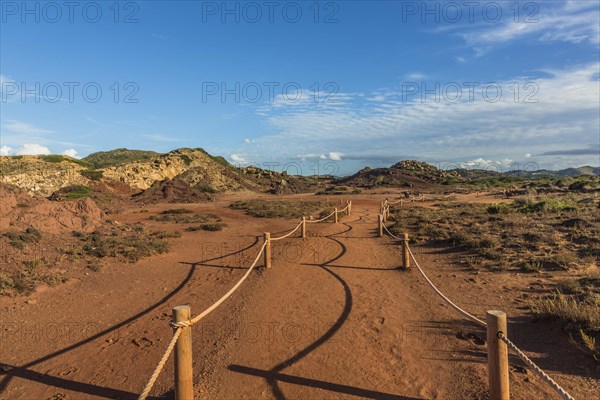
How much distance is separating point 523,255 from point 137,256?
11.5 metres

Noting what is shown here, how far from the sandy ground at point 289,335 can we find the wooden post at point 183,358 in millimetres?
673

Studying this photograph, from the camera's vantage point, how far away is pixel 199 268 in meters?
10.5

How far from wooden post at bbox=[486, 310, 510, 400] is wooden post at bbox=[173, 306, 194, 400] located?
9.94 ft

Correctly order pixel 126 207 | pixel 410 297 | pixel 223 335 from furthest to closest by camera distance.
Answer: pixel 126 207
pixel 410 297
pixel 223 335

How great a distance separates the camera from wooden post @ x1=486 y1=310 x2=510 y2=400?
11.6 feet

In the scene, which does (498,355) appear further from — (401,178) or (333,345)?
(401,178)

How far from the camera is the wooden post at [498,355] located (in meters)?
3.52

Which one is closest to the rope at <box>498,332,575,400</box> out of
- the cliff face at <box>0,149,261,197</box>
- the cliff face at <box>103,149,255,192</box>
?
the cliff face at <box>0,149,261,197</box>

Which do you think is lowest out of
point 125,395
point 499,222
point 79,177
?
point 125,395

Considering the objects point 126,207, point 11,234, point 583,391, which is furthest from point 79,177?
point 583,391

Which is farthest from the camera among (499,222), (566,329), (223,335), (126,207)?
(126,207)

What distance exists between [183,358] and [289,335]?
7.97ft

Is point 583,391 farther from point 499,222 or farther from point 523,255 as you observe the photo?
point 499,222

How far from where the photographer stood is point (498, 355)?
3.56 m
